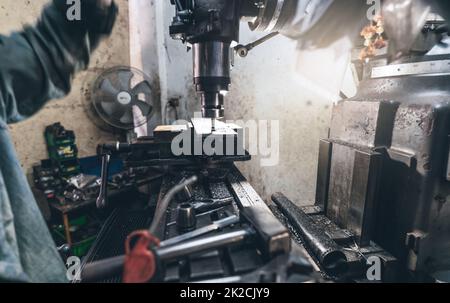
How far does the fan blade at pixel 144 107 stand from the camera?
212cm

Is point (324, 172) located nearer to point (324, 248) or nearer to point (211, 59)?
point (324, 248)

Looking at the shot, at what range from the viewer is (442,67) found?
94 centimetres

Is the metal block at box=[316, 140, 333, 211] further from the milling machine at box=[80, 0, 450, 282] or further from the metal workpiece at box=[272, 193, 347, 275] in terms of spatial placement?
the metal workpiece at box=[272, 193, 347, 275]

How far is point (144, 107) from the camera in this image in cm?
213

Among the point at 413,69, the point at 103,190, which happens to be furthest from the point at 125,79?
the point at 413,69

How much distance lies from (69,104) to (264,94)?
2.06 metres

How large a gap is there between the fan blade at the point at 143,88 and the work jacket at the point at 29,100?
124cm

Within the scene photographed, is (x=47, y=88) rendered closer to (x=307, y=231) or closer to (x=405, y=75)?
(x=307, y=231)

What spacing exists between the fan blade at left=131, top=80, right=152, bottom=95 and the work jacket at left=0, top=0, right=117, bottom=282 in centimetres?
124

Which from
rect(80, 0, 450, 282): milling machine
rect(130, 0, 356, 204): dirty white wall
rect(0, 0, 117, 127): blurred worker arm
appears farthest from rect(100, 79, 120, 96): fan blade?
rect(0, 0, 117, 127): blurred worker arm

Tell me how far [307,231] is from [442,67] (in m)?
0.77

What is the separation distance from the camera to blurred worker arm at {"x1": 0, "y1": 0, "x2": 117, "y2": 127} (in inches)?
27.8

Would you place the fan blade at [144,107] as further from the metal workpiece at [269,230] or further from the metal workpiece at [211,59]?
the metal workpiece at [269,230]
